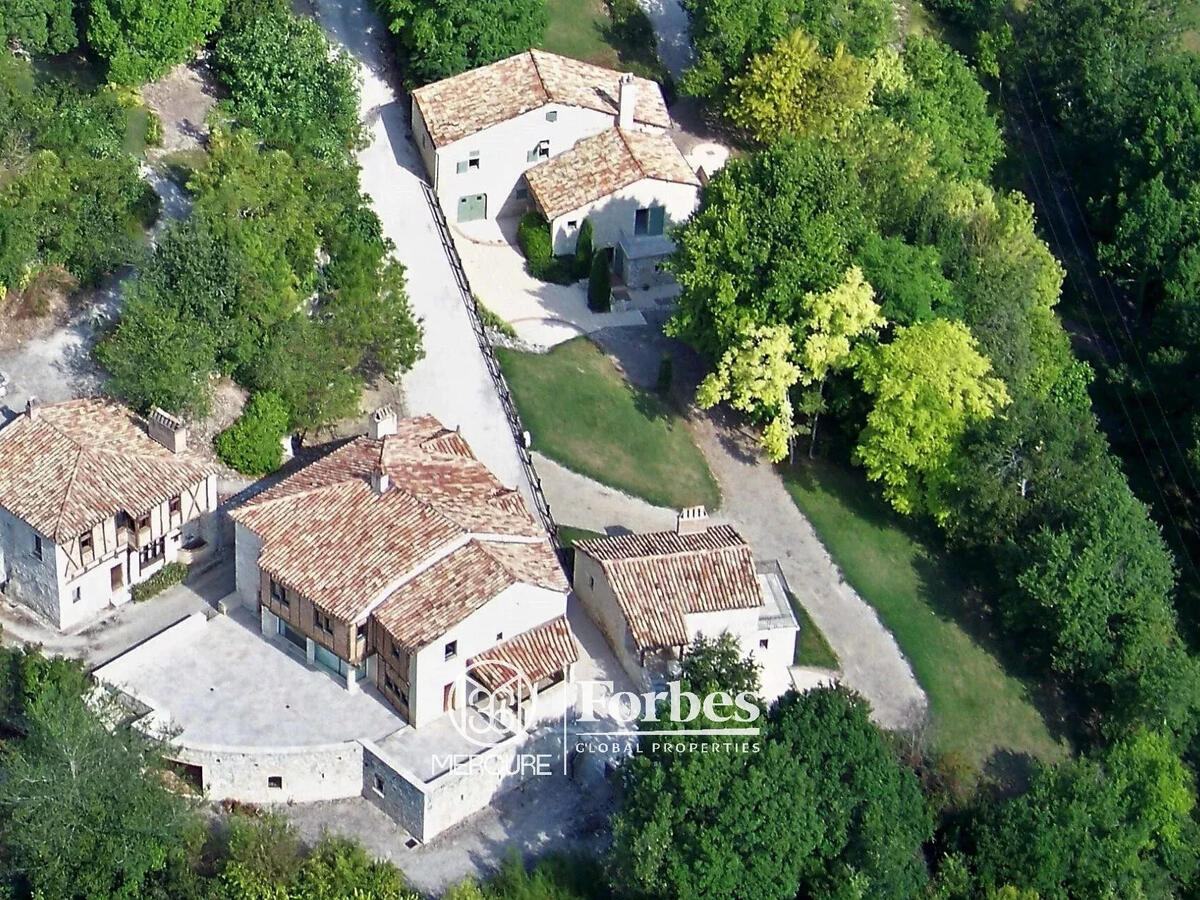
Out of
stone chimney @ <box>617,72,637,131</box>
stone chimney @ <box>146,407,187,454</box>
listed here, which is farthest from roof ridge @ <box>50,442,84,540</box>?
stone chimney @ <box>617,72,637,131</box>

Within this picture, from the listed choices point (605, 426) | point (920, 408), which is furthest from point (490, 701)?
point (920, 408)

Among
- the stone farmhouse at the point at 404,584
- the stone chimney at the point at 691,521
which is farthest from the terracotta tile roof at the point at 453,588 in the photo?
the stone chimney at the point at 691,521

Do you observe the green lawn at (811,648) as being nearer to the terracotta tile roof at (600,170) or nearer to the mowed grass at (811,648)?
the mowed grass at (811,648)

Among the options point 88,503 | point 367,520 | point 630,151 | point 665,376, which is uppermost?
point 630,151

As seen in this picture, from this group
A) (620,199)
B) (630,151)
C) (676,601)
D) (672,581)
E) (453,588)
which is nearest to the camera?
(453,588)

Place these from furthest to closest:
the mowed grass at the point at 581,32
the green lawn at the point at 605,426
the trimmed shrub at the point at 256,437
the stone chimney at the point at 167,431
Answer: the mowed grass at the point at 581,32 < the green lawn at the point at 605,426 < the trimmed shrub at the point at 256,437 < the stone chimney at the point at 167,431

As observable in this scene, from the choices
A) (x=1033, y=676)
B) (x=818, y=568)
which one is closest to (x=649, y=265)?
(x=818, y=568)

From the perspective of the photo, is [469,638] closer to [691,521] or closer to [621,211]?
[691,521]
